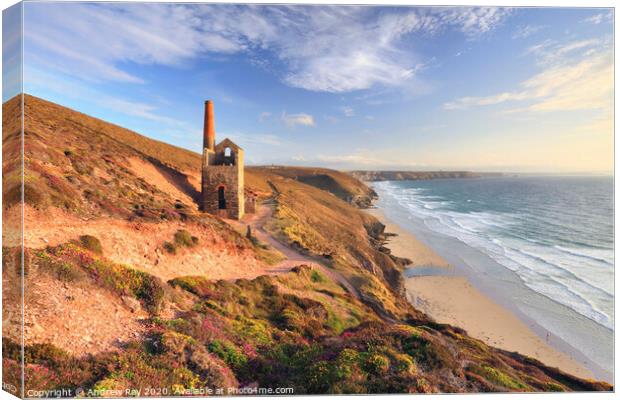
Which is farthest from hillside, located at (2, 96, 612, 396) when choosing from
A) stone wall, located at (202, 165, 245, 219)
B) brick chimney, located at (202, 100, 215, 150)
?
brick chimney, located at (202, 100, 215, 150)

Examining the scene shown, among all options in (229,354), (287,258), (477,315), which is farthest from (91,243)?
(477,315)

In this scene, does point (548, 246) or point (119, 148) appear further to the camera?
point (548, 246)

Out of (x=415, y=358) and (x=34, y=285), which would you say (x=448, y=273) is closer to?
(x=415, y=358)

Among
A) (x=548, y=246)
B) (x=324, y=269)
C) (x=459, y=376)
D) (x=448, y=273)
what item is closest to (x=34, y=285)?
(x=459, y=376)

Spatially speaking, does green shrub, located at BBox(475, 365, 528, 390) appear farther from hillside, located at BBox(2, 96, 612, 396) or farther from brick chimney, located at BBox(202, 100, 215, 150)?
brick chimney, located at BBox(202, 100, 215, 150)

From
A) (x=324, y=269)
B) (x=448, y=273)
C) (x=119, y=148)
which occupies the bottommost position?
(x=448, y=273)

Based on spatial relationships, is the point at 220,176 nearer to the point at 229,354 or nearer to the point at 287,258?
the point at 287,258

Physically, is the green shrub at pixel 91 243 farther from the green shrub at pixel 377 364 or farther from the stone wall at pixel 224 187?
the stone wall at pixel 224 187
